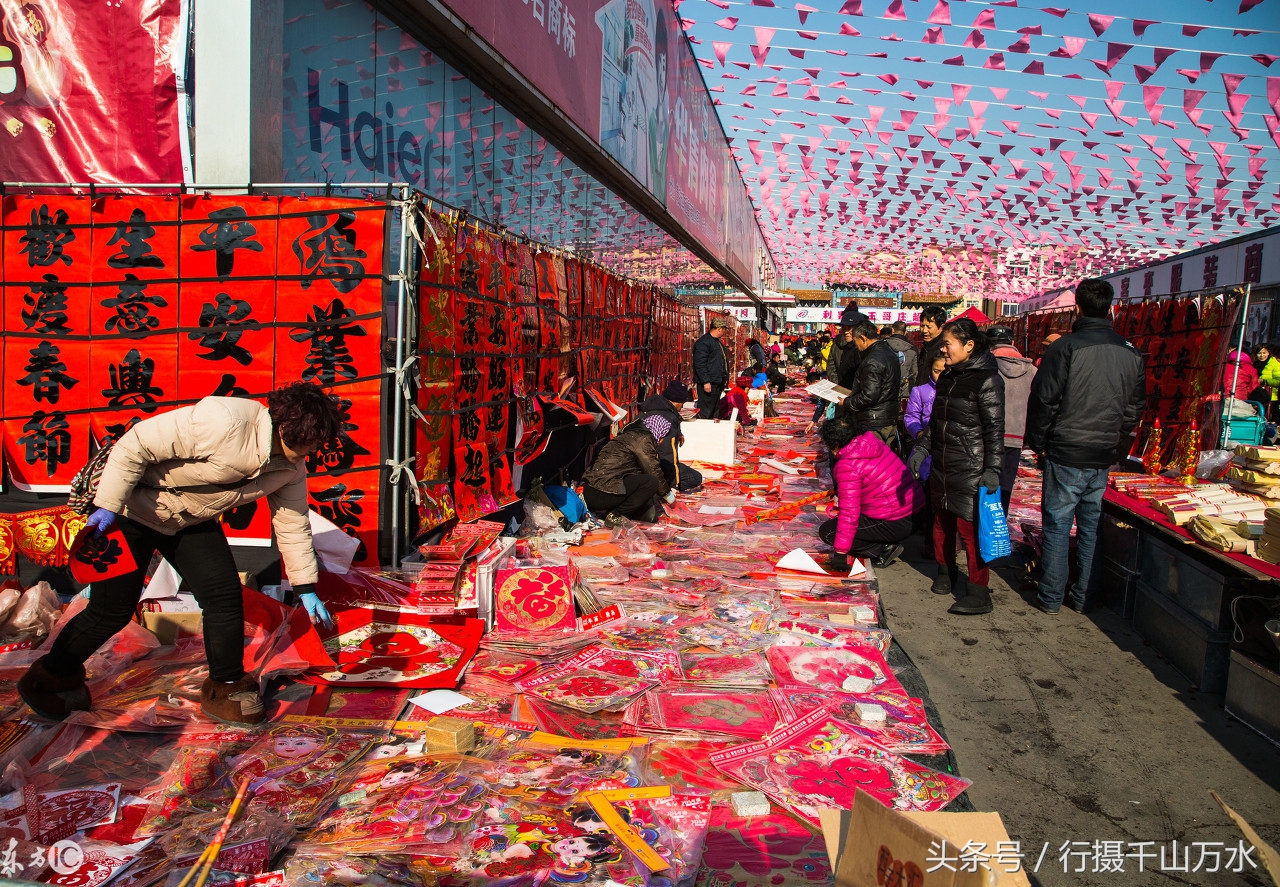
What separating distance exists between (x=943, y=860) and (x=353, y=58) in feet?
19.1

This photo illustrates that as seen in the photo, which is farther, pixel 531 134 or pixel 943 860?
pixel 531 134

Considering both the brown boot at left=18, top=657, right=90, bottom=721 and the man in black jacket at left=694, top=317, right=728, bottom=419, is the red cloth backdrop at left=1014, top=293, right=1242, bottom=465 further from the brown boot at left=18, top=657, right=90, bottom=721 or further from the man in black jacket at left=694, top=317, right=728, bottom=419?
the brown boot at left=18, top=657, right=90, bottom=721

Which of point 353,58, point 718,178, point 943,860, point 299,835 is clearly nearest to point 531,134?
point 353,58

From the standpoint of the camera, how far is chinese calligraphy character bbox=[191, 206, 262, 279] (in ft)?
14.9

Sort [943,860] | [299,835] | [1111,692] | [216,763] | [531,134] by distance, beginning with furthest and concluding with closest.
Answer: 1. [531,134]
2. [1111,692]
3. [216,763]
4. [299,835]
5. [943,860]

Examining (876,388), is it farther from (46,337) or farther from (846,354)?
(46,337)

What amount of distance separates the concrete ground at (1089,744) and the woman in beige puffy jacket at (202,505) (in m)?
3.08

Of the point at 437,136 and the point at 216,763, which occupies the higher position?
the point at 437,136

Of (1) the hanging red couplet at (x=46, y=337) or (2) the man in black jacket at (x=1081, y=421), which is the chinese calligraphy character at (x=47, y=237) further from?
(2) the man in black jacket at (x=1081, y=421)

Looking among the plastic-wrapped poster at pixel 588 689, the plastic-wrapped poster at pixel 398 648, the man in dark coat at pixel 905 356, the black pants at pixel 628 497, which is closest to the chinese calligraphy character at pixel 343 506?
the plastic-wrapped poster at pixel 398 648

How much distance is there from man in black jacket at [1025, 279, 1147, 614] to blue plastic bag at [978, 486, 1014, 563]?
452mm


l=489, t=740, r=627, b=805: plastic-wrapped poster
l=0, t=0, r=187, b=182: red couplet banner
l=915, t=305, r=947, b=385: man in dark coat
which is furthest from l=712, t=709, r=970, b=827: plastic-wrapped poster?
l=0, t=0, r=187, b=182: red couplet banner

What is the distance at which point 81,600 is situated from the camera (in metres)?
4.36

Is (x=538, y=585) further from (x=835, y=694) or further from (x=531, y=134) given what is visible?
(x=531, y=134)
